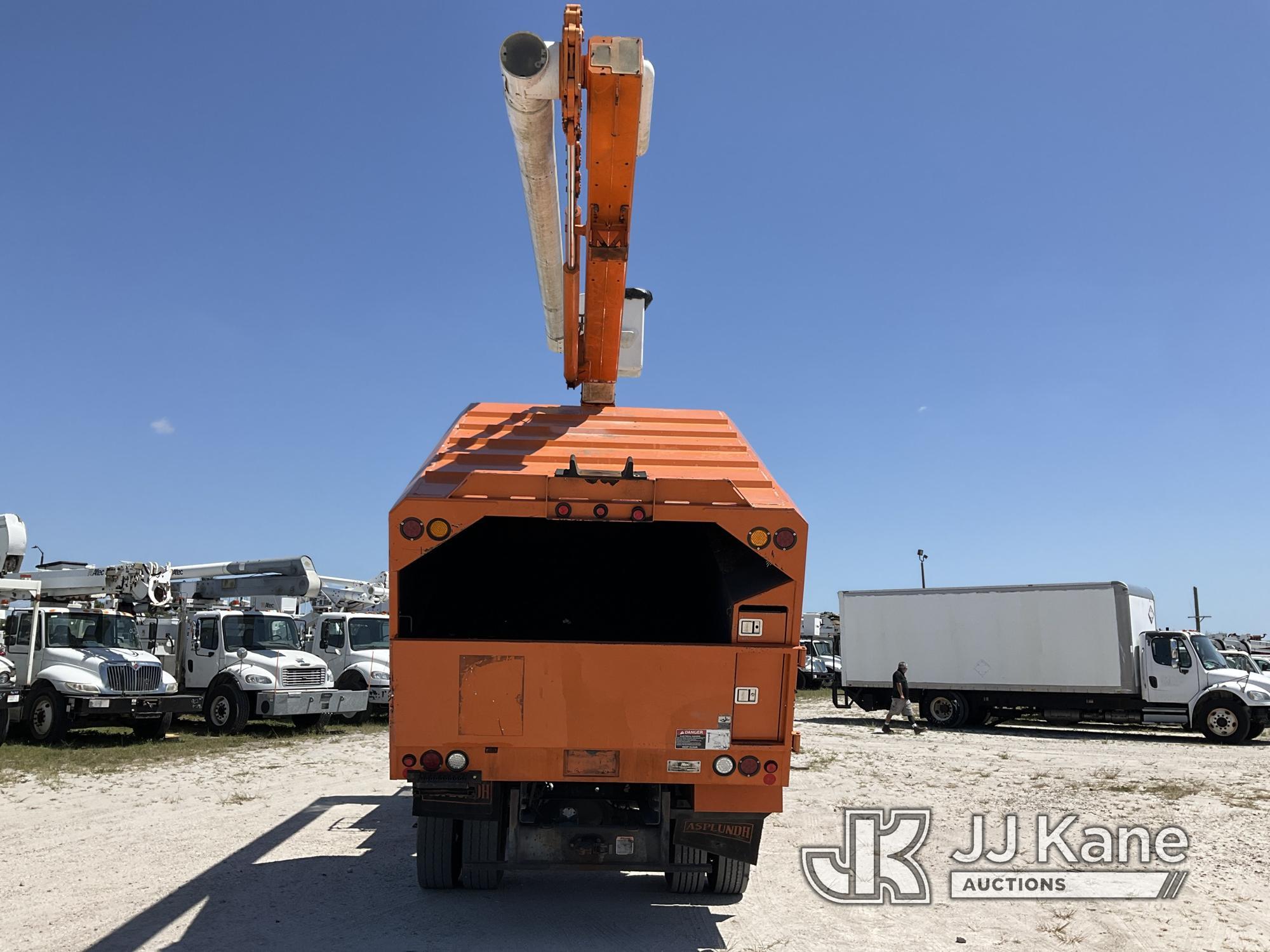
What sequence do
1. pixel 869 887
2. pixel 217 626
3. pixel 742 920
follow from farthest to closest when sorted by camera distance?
pixel 217 626, pixel 869 887, pixel 742 920

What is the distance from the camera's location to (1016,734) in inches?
804

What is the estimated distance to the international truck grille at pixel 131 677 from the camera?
605 inches

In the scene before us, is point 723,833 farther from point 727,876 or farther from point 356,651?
point 356,651

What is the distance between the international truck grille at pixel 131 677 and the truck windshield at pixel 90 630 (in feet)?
3.32

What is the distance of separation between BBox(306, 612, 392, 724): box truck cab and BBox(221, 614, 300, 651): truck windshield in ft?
4.36

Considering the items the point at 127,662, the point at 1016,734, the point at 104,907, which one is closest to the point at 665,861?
the point at 104,907

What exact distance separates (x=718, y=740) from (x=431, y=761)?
1703mm

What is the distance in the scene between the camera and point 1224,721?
18.7 m

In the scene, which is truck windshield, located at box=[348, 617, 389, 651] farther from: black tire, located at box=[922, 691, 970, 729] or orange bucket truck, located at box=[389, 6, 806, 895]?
orange bucket truck, located at box=[389, 6, 806, 895]

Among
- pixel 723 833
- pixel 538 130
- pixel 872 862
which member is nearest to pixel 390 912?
pixel 723 833

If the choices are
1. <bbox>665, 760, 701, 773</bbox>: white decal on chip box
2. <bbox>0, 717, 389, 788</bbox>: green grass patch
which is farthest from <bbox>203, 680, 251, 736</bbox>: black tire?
<bbox>665, 760, 701, 773</bbox>: white decal on chip box

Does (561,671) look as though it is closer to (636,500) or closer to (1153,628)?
(636,500)

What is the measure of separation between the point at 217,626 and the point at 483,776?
14.7 metres

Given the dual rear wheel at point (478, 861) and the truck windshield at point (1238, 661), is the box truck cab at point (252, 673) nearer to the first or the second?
the dual rear wheel at point (478, 861)
